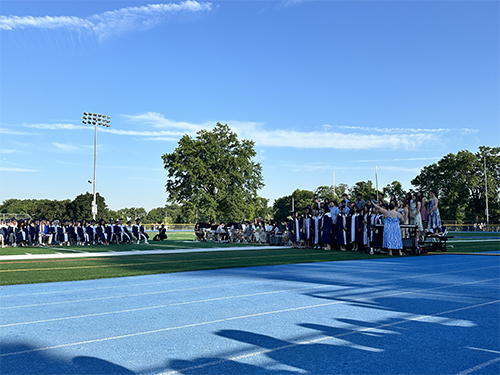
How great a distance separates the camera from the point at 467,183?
229 feet

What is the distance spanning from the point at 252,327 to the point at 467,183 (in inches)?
2908

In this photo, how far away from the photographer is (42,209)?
4227 inches

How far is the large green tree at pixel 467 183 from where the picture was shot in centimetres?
6931

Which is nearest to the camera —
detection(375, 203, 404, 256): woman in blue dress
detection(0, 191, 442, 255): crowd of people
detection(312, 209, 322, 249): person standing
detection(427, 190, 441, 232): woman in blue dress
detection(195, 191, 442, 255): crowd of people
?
detection(375, 203, 404, 256): woman in blue dress

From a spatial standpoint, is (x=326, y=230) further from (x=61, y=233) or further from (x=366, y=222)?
(x=61, y=233)

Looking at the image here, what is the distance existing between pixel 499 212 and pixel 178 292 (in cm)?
7364

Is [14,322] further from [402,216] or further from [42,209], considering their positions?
[42,209]

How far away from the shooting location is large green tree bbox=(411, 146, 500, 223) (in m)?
69.3

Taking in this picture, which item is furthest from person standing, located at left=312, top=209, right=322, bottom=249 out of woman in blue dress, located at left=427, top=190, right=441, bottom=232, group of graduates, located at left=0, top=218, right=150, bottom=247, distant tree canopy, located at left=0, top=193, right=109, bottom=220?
distant tree canopy, located at left=0, top=193, right=109, bottom=220

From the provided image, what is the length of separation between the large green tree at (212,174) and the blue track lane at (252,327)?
45.9 metres

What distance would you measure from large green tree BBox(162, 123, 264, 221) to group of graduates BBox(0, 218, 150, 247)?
27.2 metres

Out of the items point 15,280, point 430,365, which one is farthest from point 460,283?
point 15,280

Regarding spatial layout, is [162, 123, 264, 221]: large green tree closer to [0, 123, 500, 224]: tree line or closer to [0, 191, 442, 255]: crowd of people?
[0, 123, 500, 224]: tree line

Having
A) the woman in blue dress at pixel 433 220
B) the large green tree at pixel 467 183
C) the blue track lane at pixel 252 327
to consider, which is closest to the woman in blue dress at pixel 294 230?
the woman in blue dress at pixel 433 220
